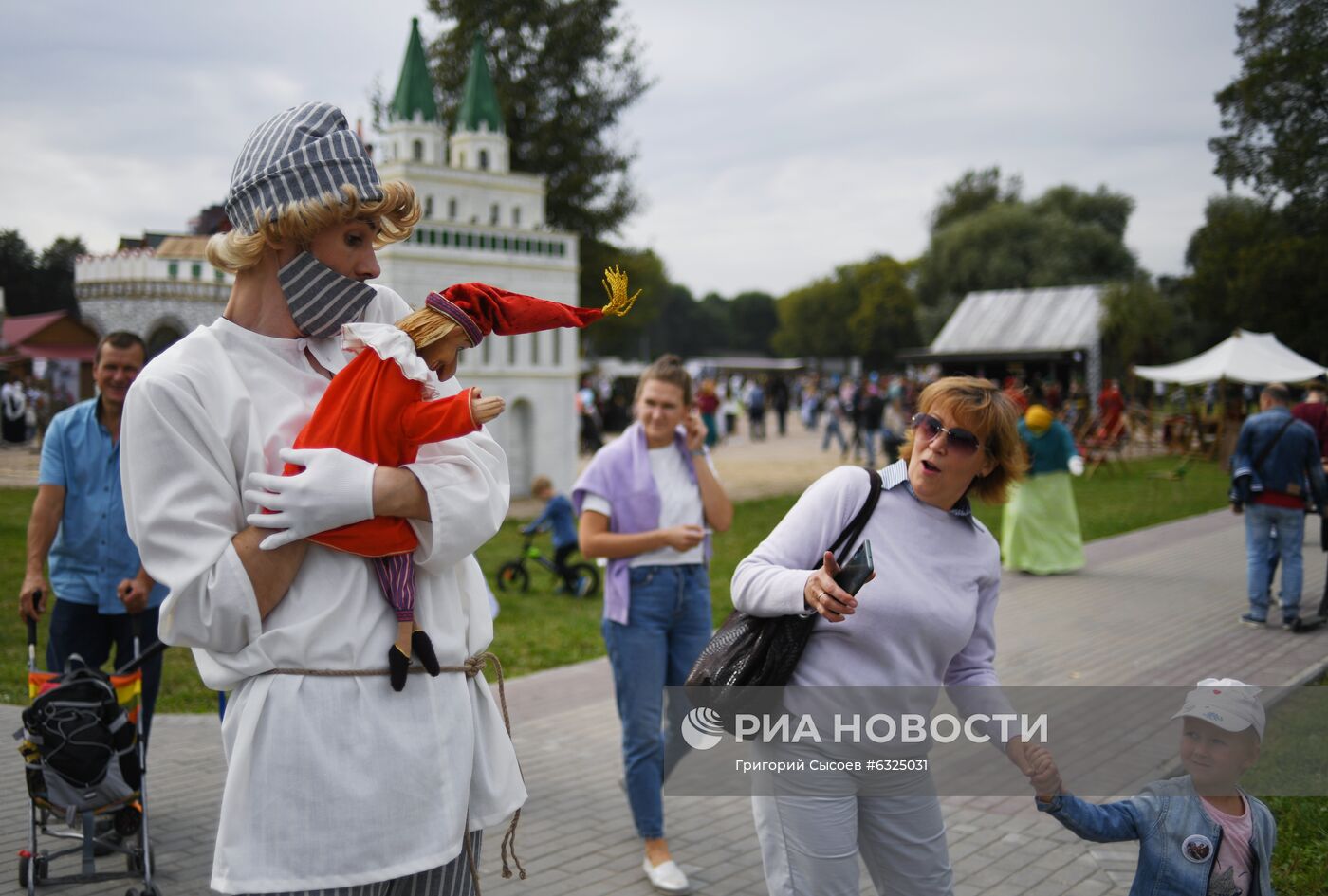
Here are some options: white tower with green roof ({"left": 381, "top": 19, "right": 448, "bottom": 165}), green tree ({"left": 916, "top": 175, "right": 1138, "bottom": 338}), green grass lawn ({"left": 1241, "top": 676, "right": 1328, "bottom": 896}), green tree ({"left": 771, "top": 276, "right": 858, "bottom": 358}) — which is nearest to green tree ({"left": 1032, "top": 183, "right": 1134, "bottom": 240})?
green tree ({"left": 916, "top": 175, "right": 1138, "bottom": 338})

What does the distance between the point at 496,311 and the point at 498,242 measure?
2104 centimetres

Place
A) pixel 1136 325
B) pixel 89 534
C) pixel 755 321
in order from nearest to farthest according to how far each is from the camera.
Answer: pixel 89 534 → pixel 1136 325 → pixel 755 321

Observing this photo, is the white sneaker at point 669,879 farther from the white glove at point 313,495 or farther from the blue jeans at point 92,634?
the white glove at point 313,495

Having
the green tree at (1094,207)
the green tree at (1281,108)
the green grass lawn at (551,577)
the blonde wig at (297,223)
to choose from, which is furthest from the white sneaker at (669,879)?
the green tree at (1094,207)

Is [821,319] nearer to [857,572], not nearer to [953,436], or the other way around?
[953,436]

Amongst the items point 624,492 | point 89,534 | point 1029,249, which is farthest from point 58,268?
point 1029,249

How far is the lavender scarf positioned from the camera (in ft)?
15.9

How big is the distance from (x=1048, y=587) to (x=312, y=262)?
11701mm

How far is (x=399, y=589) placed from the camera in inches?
79.1

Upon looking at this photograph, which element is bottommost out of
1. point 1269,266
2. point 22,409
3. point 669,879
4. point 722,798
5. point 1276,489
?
point 722,798

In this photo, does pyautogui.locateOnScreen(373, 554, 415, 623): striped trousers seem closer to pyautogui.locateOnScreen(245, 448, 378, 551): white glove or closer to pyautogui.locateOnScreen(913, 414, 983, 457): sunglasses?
pyautogui.locateOnScreen(245, 448, 378, 551): white glove

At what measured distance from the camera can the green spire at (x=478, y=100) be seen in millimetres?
23734

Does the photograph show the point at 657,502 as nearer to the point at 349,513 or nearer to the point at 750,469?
the point at 349,513

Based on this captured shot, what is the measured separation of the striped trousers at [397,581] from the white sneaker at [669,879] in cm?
296
